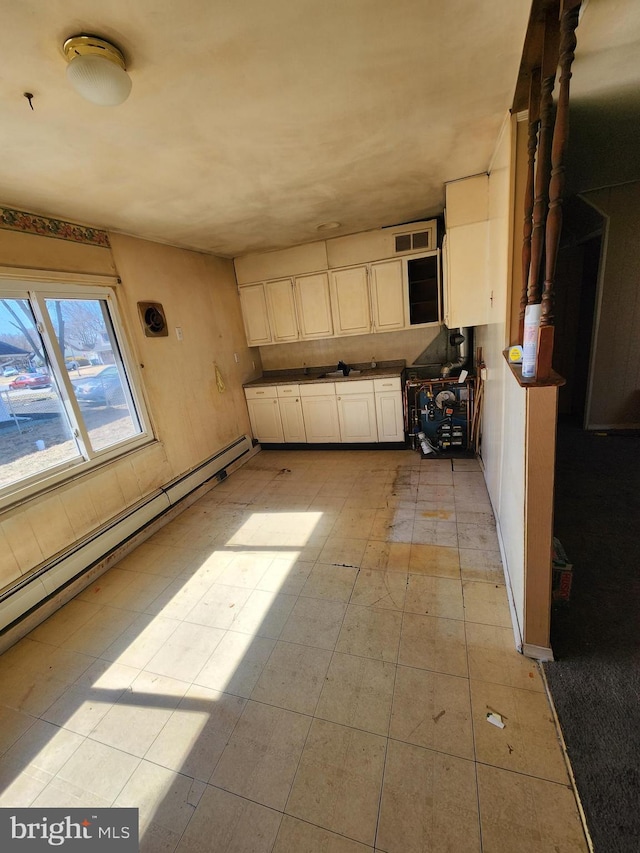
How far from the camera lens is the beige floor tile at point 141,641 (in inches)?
72.5

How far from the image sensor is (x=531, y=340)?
1354mm

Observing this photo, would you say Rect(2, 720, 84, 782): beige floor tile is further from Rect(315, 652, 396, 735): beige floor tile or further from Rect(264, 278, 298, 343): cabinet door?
Rect(264, 278, 298, 343): cabinet door

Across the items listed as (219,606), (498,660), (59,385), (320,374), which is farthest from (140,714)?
(320,374)

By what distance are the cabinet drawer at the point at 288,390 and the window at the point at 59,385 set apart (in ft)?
5.91

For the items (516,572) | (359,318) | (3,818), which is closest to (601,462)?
(516,572)

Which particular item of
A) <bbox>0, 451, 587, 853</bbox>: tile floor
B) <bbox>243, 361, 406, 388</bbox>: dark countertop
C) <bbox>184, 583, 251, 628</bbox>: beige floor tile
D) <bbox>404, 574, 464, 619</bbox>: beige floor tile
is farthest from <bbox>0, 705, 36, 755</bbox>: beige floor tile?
<bbox>243, 361, 406, 388</bbox>: dark countertop

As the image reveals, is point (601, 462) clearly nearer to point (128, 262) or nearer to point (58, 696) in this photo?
point (58, 696)

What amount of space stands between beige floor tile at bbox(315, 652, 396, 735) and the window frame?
2218 mm

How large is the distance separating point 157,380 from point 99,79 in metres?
2.37

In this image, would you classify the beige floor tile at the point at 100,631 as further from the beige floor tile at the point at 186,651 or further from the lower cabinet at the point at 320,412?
the lower cabinet at the point at 320,412

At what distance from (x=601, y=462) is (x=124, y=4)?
4.22 meters

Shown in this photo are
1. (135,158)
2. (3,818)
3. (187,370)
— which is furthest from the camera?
(187,370)

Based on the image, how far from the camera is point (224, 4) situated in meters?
1.06

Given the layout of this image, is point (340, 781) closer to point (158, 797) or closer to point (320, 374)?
point (158, 797)
